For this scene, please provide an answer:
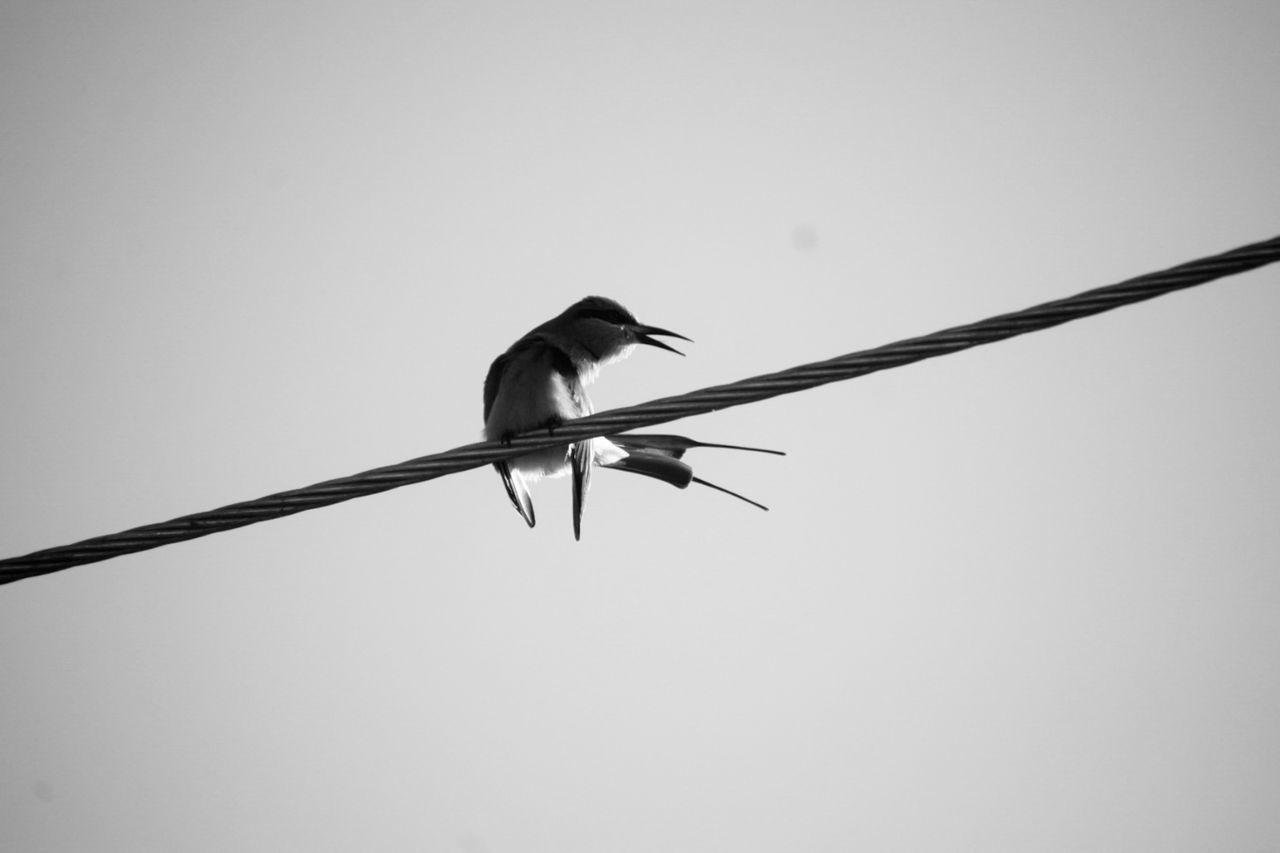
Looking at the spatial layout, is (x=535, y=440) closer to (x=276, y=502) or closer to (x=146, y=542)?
(x=276, y=502)

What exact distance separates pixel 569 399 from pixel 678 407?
1.80m

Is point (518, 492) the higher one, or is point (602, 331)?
point (602, 331)

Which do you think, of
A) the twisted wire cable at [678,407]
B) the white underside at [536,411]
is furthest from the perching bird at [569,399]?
the twisted wire cable at [678,407]

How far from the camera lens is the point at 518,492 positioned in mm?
4332

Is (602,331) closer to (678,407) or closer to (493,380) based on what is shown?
(493,380)

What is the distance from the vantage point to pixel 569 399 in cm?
421

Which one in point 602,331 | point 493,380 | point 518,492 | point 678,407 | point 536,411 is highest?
point 602,331

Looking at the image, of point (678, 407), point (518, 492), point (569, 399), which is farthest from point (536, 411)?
point (678, 407)

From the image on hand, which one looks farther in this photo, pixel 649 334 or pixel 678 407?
pixel 649 334

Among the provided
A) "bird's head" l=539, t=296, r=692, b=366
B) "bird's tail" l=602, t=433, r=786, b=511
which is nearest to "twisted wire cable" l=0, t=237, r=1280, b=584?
"bird's tail" l=602, t=433, r=786, b=511

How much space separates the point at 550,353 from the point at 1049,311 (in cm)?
252

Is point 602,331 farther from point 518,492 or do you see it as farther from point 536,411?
point 518,492

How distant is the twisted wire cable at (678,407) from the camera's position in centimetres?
202

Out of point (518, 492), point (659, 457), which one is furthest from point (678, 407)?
point (518, 492)
